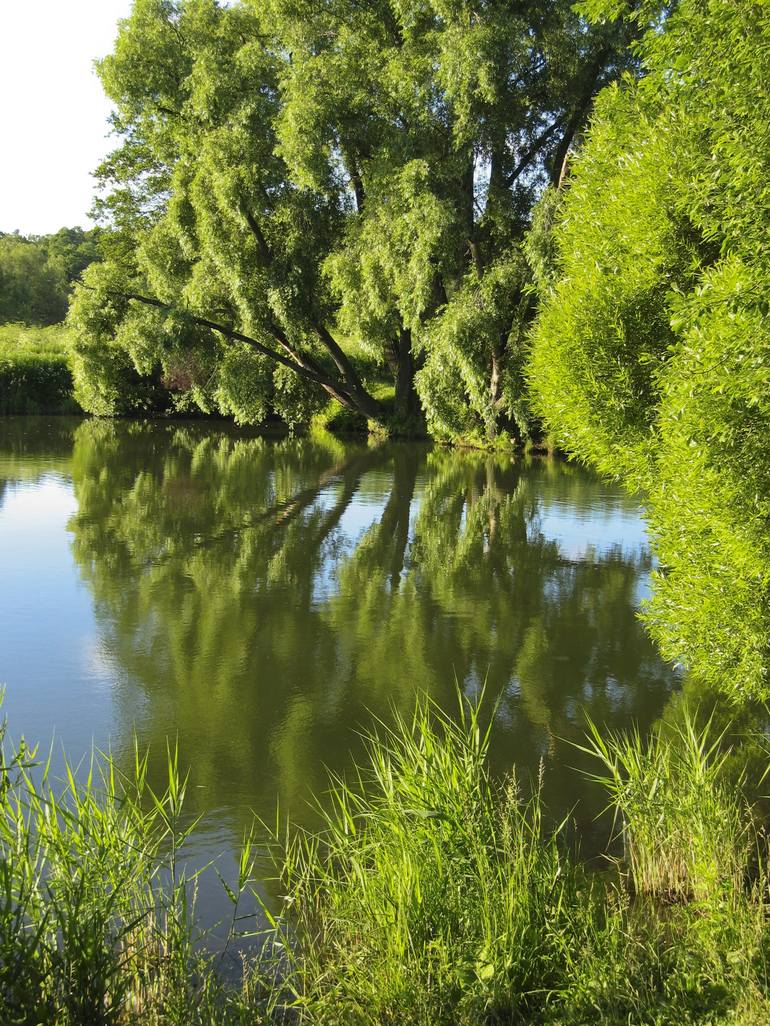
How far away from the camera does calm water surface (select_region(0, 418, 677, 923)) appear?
258 inches

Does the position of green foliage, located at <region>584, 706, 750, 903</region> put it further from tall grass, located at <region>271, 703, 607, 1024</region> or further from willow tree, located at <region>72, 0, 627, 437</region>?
willow tree, located at <region>72, 0, 627, 437</region>

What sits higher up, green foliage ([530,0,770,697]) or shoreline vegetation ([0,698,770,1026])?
green foliage ([530,0,770,697])

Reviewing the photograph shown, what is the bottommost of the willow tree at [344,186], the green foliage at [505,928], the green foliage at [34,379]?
the green foliage at [505,928]

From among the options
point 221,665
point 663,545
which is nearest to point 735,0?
point 663,545

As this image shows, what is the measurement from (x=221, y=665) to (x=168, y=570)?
3808mm

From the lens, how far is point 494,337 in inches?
950

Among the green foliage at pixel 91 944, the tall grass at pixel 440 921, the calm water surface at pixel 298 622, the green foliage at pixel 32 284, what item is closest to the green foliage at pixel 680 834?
the tall grass at pixel 440 921

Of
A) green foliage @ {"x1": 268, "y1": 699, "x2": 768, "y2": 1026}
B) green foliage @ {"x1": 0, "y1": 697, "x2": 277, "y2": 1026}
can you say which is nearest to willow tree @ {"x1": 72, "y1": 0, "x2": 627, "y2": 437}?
green foliage @ {"x1": 268, "y1": 699, "x2": 768, "y2": 1026}

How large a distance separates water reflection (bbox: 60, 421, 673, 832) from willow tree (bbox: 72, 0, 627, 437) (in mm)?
7410

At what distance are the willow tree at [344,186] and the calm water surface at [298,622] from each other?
25.4ft

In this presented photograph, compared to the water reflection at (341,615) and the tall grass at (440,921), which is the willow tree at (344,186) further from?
the tall grass at (440,921)

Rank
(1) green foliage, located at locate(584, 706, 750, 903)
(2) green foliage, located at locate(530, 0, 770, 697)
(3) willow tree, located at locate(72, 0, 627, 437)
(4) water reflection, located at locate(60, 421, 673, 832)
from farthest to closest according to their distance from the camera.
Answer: (3) willow tree, located at locate(72, 0, 627, 437) < (4) water reflection, located at locate(60, 421, 673, 832) < (2) green foliage, located at locate(530, 0, 770, 697) < (1) green foliage, located at locate(584, 706, 750, 903)

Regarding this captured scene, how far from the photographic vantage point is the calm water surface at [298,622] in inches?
258

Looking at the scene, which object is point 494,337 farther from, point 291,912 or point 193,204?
point 291,912
